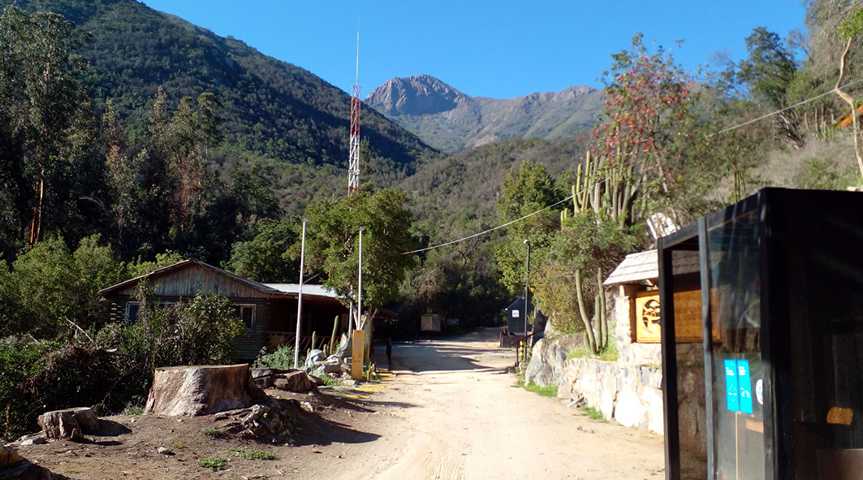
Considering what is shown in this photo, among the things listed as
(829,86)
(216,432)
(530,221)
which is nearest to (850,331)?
(216,432)

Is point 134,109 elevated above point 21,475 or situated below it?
above

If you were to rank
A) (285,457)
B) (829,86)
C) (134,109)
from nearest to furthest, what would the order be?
(285,457) < (829,86) < (134,109)

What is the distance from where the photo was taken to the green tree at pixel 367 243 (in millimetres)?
27375

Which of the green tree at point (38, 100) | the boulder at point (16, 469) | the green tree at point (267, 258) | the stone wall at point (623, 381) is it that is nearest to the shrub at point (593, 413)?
the stone wall at point (623, 381)

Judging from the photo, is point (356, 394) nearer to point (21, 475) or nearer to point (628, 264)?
point (628, 264)

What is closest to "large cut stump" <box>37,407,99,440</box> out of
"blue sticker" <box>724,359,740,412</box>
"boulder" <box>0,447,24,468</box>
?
"boulder" <box>0,447,24,468</box>

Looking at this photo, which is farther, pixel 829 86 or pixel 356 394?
pixel 829 86

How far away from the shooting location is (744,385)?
4.02 metres

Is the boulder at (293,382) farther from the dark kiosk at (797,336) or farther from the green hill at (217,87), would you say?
the green hill at (217,87)

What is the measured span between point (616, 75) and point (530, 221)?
20212 mm

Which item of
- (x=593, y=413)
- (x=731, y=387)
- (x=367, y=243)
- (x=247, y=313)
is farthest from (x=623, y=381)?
(x=247, y=313)

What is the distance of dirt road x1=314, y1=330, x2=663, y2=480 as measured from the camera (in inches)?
344

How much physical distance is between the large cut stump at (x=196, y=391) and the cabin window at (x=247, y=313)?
18.4 m

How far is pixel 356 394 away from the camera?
701 inches
